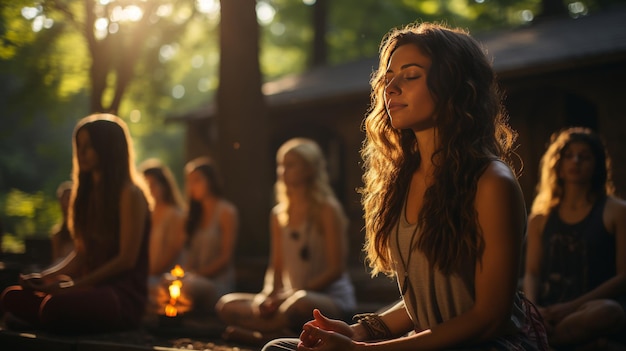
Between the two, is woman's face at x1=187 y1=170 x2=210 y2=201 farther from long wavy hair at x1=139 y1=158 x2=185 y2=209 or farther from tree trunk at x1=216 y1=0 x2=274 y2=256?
tree trunk at x1=216 y1=0 x2=274 y2=256

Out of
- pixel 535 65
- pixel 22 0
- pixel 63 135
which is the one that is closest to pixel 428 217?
pixel 22 0

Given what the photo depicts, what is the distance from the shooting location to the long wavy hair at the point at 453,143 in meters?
2.99

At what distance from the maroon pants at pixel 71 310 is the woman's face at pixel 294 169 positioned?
1915 mm

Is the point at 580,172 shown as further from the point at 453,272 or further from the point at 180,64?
the point at 180,64

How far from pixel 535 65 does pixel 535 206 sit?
25.1ft

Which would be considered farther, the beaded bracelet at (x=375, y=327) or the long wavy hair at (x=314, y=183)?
the long wavy hair at (x=314, y=183)

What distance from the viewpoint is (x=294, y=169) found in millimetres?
7207

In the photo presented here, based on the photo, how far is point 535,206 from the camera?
6215mm

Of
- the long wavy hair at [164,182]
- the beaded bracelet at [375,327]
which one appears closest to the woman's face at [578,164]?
the beaded bracelet at [375,327]

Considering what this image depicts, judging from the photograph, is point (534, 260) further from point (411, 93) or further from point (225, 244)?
point (225, 244)

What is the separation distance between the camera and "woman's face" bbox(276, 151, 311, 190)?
284 inches

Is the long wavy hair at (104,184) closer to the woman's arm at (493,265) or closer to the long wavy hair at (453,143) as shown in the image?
the long wavy hair at (453,143)

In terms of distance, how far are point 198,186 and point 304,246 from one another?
2.32 metres

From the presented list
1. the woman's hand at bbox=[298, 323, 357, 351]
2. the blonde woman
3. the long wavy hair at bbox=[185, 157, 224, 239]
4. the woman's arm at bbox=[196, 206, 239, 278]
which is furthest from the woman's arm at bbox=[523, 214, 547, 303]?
the long wavy hair at bbox=[185, 157, 224, 239]
